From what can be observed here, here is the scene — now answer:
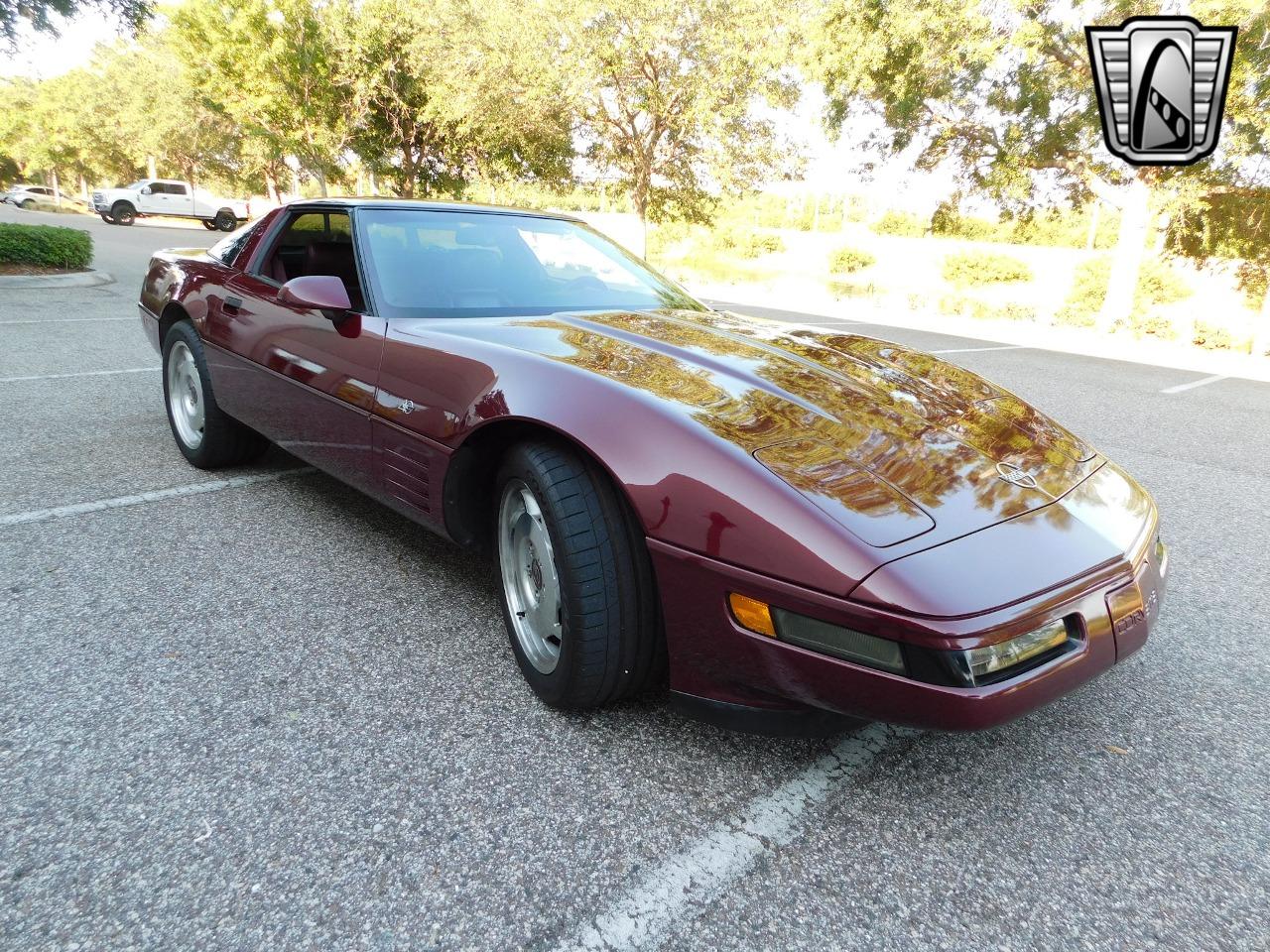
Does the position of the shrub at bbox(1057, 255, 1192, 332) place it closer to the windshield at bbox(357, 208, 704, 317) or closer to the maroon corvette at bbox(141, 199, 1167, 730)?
the windshield at bbox(357, 208, 704, 317)

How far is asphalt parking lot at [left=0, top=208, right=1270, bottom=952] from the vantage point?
4.77 ft

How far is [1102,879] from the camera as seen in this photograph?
5.15ft

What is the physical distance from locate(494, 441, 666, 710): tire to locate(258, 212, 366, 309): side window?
158cm

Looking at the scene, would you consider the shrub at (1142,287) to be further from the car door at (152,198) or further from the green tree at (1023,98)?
the car door at (152,198)

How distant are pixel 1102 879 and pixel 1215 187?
14450 millimetres

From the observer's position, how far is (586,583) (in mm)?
1795

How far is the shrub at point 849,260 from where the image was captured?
1315 inches

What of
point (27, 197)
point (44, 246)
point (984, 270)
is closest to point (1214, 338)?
point (984, 270)

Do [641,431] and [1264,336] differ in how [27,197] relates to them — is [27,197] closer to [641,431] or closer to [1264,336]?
[1264,336]

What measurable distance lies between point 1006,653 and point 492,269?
Answer: 6.93 ft

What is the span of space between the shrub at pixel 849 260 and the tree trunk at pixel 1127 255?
19.9 m

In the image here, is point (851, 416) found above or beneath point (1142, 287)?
above

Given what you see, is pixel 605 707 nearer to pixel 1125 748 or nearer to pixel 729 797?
pixel 729 797

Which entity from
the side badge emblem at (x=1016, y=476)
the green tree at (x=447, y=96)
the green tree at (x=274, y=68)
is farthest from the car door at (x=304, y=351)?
the green tree at (x=274, y=68)
